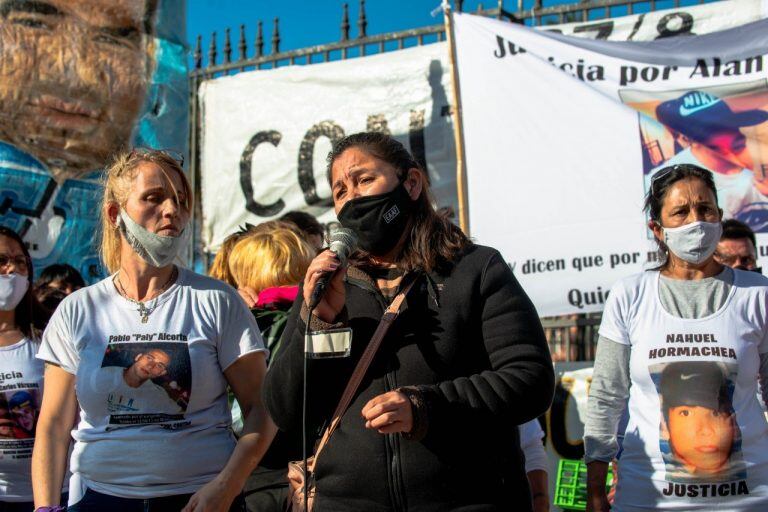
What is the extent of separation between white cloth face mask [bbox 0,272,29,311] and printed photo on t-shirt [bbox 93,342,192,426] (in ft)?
4.70

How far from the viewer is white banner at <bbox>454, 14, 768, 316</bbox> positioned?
4875 millimetres

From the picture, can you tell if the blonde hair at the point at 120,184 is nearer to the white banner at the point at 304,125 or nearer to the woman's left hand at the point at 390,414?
the woman's left hand at the point at 390,414

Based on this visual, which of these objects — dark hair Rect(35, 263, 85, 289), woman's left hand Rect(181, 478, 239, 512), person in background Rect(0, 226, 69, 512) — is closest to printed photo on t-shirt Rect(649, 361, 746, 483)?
woman's left hand Rect(181, 478, 239, 512)

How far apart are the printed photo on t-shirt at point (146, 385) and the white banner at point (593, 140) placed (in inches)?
125

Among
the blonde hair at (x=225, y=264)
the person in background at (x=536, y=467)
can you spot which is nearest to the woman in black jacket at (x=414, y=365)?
the person in background at (x=536, y=467)

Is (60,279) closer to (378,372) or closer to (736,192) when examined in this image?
(378,372)

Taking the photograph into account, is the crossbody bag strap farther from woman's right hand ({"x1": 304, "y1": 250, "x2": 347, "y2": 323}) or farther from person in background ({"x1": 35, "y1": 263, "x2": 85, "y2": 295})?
person in background ({"x1": 35, "y1": 263, "x2": 85, "y2": 295})

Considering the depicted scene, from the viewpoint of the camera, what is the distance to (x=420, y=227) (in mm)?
2285

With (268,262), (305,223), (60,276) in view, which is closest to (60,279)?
(60,276)

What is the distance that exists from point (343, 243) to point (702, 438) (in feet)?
4.40

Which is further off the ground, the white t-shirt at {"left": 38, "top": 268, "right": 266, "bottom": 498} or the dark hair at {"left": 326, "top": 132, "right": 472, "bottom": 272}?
the dark hair at {"left": 326, "top": 132, "right": 472, "bottom": 272}

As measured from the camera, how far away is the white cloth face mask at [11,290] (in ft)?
12.0

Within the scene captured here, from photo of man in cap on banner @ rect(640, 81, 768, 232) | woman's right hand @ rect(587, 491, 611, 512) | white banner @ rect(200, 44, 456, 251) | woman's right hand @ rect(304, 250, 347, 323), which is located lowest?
woman's right hand @ rect(587, 491, 611, 512)

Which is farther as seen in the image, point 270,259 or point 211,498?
point 270,259
